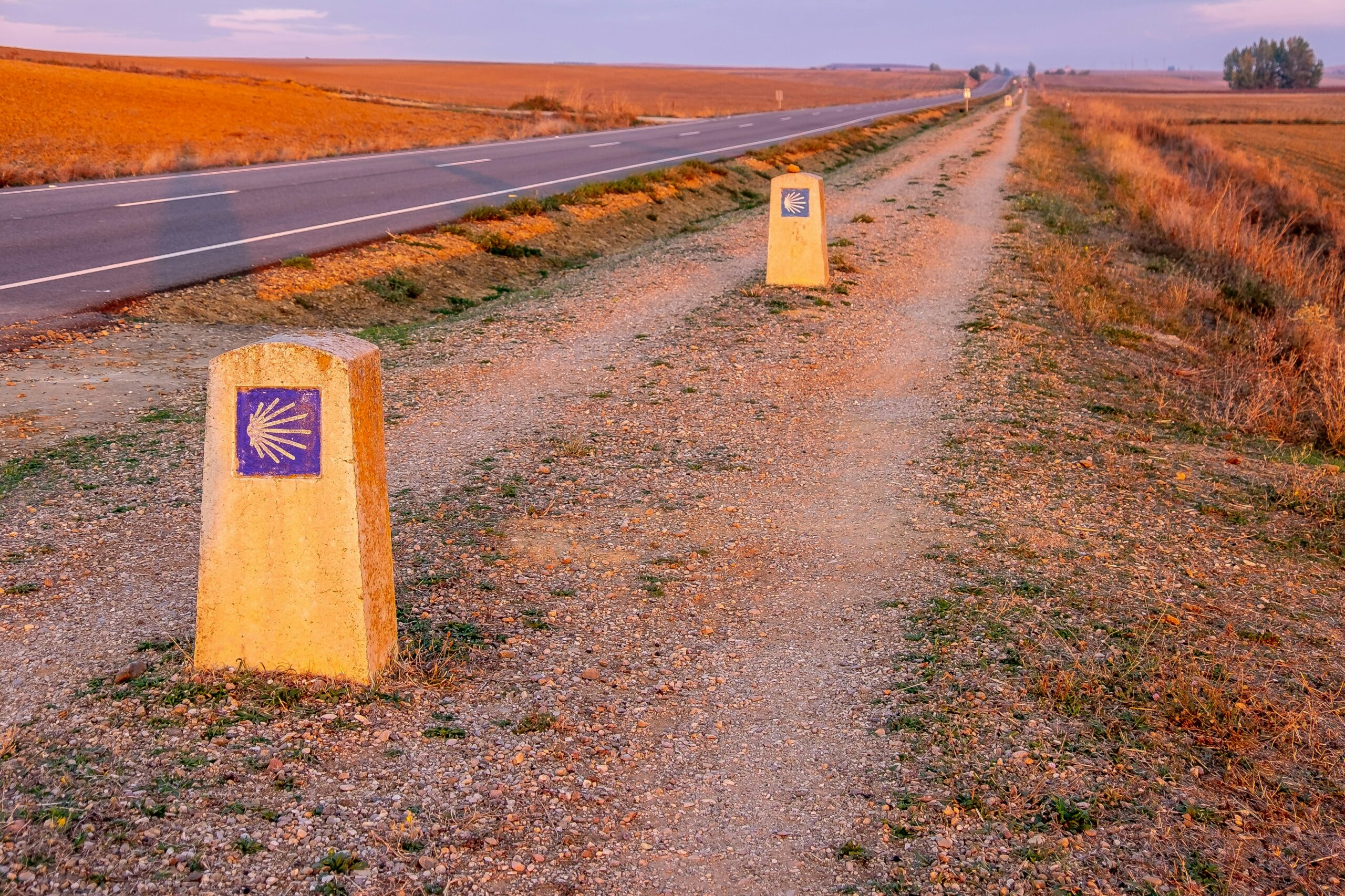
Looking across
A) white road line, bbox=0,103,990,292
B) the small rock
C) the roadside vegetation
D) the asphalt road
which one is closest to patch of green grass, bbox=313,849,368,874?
the small rock

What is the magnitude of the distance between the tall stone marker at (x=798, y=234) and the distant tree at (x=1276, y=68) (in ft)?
580

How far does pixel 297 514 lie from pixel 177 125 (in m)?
28.1

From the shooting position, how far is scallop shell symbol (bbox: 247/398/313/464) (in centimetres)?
342

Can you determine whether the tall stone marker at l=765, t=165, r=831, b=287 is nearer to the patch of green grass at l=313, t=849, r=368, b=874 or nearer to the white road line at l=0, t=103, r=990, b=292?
the white road line at l=0, t=103, r=990, b=292

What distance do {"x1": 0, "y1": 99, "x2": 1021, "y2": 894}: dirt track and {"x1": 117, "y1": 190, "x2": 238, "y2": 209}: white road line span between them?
7715 mm

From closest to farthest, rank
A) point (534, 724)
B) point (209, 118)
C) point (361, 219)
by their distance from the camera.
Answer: point (534, 724) < point (361, 219) < point (209, 118)

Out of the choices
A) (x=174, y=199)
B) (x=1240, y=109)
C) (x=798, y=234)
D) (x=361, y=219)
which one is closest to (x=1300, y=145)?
(x=798, y=234)

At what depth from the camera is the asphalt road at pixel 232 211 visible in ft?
33.4

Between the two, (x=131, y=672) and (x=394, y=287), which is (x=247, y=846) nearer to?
(x=131, y=672)

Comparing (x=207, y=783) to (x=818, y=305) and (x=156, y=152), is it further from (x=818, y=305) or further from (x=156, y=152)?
(x=156, y=152)

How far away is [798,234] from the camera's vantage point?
35.2ft

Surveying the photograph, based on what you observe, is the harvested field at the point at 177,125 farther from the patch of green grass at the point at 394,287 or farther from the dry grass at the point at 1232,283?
the dry grass at the point at 1232,283

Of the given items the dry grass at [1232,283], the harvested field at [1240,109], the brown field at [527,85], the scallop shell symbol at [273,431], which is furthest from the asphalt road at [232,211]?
the harvested field at [1240,109]

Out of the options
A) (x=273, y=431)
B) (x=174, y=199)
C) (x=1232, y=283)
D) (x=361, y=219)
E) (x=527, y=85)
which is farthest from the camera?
(x=527, y=85)
